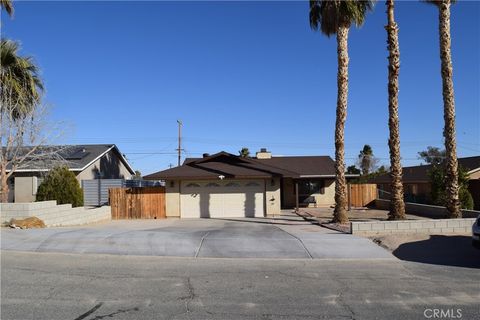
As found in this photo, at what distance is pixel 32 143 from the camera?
22.0 meters

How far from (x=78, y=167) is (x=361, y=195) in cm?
1969

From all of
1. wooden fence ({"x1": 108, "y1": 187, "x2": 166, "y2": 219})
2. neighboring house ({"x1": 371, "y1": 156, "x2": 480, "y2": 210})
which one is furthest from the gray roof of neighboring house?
neighboring house ({"x1": 371, "y1": 156, "x2": 480, "y2": 210})

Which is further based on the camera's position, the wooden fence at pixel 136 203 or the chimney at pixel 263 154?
the chimney at pixel 263 154

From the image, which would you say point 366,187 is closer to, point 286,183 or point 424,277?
point 286,183

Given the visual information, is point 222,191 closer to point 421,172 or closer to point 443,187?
point 443,187

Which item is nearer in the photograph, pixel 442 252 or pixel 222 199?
pixel 442 252

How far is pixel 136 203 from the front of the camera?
27.1 meters

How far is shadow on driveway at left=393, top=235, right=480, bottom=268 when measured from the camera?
11.6 meters

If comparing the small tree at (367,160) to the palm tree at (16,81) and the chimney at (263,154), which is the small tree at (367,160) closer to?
the chimney at (263,154)

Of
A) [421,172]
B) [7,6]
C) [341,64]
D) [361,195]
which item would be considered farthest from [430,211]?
[7,6]

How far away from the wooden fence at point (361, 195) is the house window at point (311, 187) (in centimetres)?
213

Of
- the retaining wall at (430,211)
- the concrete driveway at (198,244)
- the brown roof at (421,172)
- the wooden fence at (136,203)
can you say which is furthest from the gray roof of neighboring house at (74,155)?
the brown roof at (421,172)

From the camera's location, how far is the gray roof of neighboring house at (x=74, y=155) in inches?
971

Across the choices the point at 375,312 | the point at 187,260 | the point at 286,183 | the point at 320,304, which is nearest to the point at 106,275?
the point at 187,260
